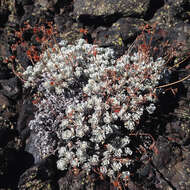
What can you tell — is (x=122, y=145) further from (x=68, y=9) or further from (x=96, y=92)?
(x=68, y=9)

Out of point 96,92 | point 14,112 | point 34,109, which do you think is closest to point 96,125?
point 96,92

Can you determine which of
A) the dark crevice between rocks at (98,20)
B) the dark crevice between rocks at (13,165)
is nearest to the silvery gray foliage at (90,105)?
the dark crevice between rocks at (13,165)

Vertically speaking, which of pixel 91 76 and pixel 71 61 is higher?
pixel 71 61

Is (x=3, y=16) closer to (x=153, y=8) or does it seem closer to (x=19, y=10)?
(x=19, y=10)

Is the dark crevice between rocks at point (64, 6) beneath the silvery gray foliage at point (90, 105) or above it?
above

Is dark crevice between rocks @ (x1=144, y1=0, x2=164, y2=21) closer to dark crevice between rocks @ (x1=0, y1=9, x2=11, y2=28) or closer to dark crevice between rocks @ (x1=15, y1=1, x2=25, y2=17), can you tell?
dark crevice between rocks @ (x1=15, y1=1, x2=25, y2=17)

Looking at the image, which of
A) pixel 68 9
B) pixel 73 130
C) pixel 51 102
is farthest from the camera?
pixel 68 9

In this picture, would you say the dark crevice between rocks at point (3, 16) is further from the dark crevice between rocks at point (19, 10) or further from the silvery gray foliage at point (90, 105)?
the silvery gray foliage at point (90, 105)
